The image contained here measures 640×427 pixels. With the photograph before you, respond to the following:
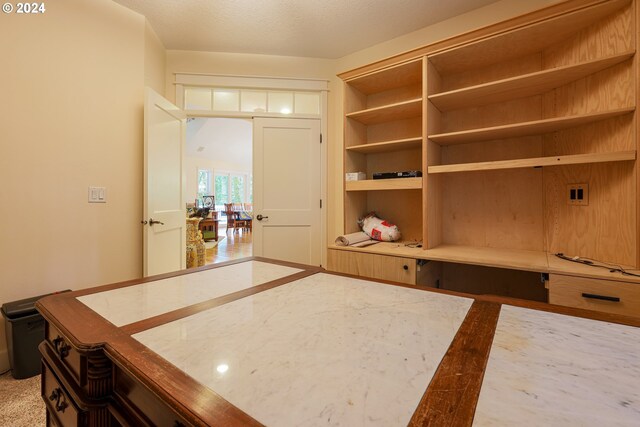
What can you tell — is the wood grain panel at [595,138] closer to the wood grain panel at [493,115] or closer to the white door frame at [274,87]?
the wood grain panel at [493,115]

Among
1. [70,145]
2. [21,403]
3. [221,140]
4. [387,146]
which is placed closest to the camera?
[21,403]

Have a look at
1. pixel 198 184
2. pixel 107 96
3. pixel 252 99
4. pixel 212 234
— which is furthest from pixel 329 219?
pixel 198 184

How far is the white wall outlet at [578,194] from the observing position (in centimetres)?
180

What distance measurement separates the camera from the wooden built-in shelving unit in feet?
5.29

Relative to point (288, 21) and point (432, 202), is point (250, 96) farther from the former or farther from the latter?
point (432, 202)

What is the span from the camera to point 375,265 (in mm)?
2166

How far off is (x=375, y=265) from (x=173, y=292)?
1478 millimetres

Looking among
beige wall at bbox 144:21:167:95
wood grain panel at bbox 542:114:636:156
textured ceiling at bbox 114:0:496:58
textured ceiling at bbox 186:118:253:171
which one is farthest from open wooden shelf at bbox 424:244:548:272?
textured ceiling at bbox 186:118:253:171

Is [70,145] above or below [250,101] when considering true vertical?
below

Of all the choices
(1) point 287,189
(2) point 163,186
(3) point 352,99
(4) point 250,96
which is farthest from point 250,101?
(2) point 163,186

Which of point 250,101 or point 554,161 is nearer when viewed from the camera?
point 554,161

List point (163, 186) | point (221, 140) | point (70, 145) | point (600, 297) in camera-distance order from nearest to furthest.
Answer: point (600, 297) < point (70, 145) < point (163, 186) < point (221, 140)

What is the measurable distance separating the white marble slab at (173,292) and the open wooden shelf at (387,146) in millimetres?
1461

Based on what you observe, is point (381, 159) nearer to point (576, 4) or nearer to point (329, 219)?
point (329, 219)
